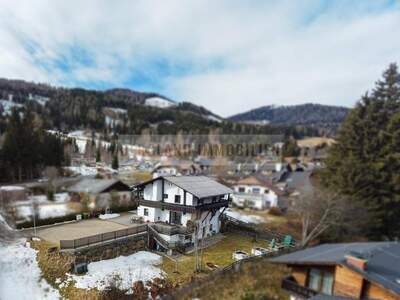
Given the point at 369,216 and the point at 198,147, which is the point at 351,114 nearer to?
the point at 369,216

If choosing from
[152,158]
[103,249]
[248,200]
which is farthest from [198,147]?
[103,249]

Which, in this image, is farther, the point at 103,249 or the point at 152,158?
the point at 152,158

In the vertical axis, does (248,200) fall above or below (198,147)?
below

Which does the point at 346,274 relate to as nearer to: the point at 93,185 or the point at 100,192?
the point at 100,192

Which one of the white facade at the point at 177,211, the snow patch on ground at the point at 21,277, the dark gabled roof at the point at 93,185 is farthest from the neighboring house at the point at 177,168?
the snow patch on ground at the point at 21,277

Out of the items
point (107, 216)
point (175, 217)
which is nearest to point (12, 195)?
point (107, 216)

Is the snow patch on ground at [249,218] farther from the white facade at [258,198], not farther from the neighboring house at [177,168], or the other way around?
the neighboring house at [177,168]

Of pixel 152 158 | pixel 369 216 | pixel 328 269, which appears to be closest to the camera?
pixel 328 269
